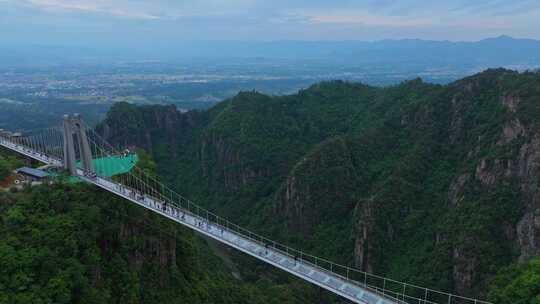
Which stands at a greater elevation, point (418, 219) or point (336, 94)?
point (336, 94)

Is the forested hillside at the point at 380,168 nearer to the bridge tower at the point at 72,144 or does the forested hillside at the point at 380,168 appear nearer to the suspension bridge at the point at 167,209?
the suspension bridge at the point at 167,209

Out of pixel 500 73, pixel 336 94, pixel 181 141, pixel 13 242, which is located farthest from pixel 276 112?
pixel 13 242

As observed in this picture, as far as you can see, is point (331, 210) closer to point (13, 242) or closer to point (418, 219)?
point (418, 219)

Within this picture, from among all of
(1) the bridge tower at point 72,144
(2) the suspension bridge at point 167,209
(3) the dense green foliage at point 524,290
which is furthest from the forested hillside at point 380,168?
(1) the bridge tower at point 72,144

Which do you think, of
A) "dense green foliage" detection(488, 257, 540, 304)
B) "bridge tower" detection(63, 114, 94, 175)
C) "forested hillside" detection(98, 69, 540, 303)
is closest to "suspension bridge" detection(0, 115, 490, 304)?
"bridge tower" detection(63, 114, 94, 175)

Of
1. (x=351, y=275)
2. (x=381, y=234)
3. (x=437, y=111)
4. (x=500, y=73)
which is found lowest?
(x=351, y=275)

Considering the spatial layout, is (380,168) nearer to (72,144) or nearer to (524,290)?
(524,290)

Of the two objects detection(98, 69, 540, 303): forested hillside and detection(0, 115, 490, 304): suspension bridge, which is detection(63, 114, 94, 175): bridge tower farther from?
detection(98, 69, 540, 303): forested hillside
